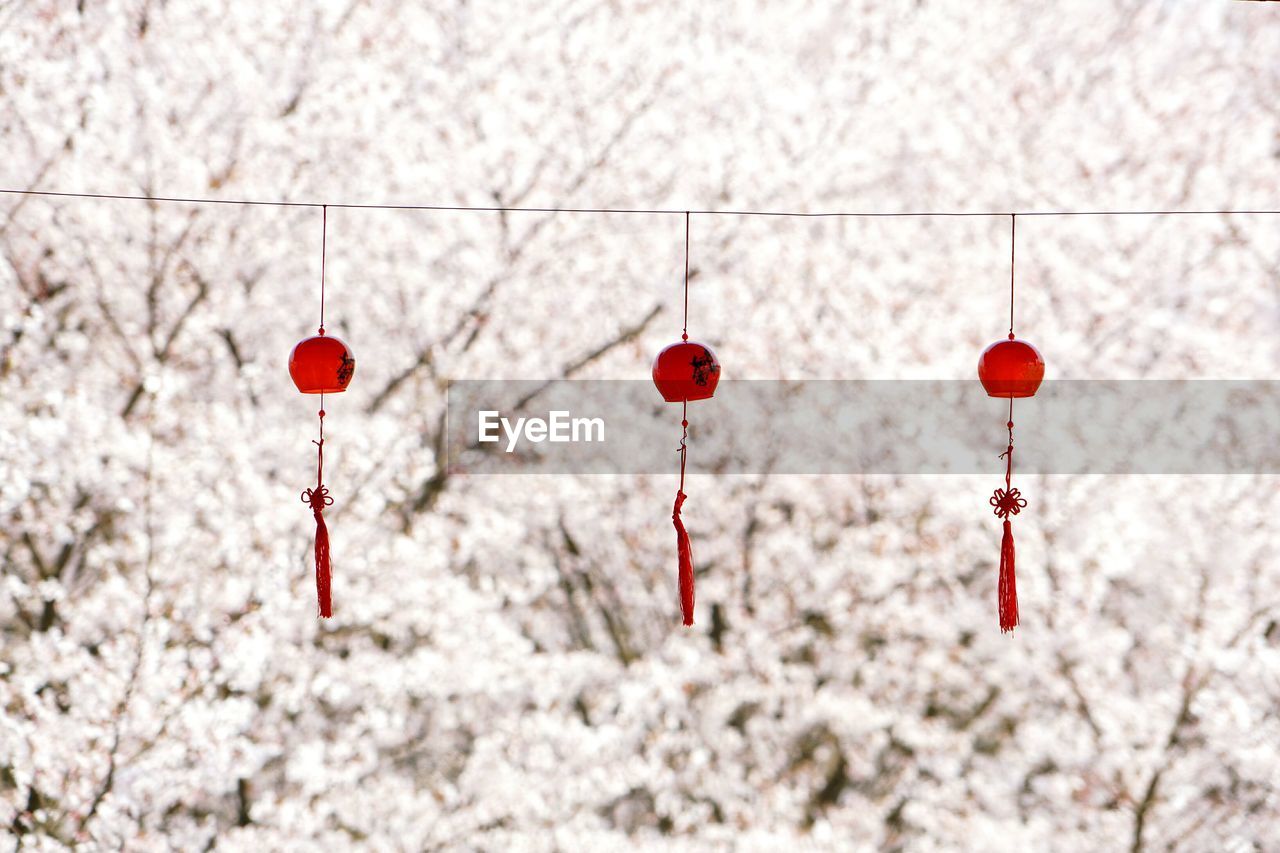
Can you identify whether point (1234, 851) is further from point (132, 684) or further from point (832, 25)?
point (132, 684)

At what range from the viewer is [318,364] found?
107 inches

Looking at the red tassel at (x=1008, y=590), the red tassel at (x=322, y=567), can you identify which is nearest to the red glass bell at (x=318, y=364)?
the red tassel at (x=322, y=567)

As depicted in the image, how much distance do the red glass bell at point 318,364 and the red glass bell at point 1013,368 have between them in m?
1.42

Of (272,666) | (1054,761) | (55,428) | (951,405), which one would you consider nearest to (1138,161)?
(951,405)

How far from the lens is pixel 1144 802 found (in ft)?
12.2

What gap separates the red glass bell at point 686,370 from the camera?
2617 millimetres

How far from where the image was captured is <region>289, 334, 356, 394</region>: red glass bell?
107 inches

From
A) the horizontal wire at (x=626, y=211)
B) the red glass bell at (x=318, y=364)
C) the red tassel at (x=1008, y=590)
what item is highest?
the horizontal wire at (x=626, y=211)
